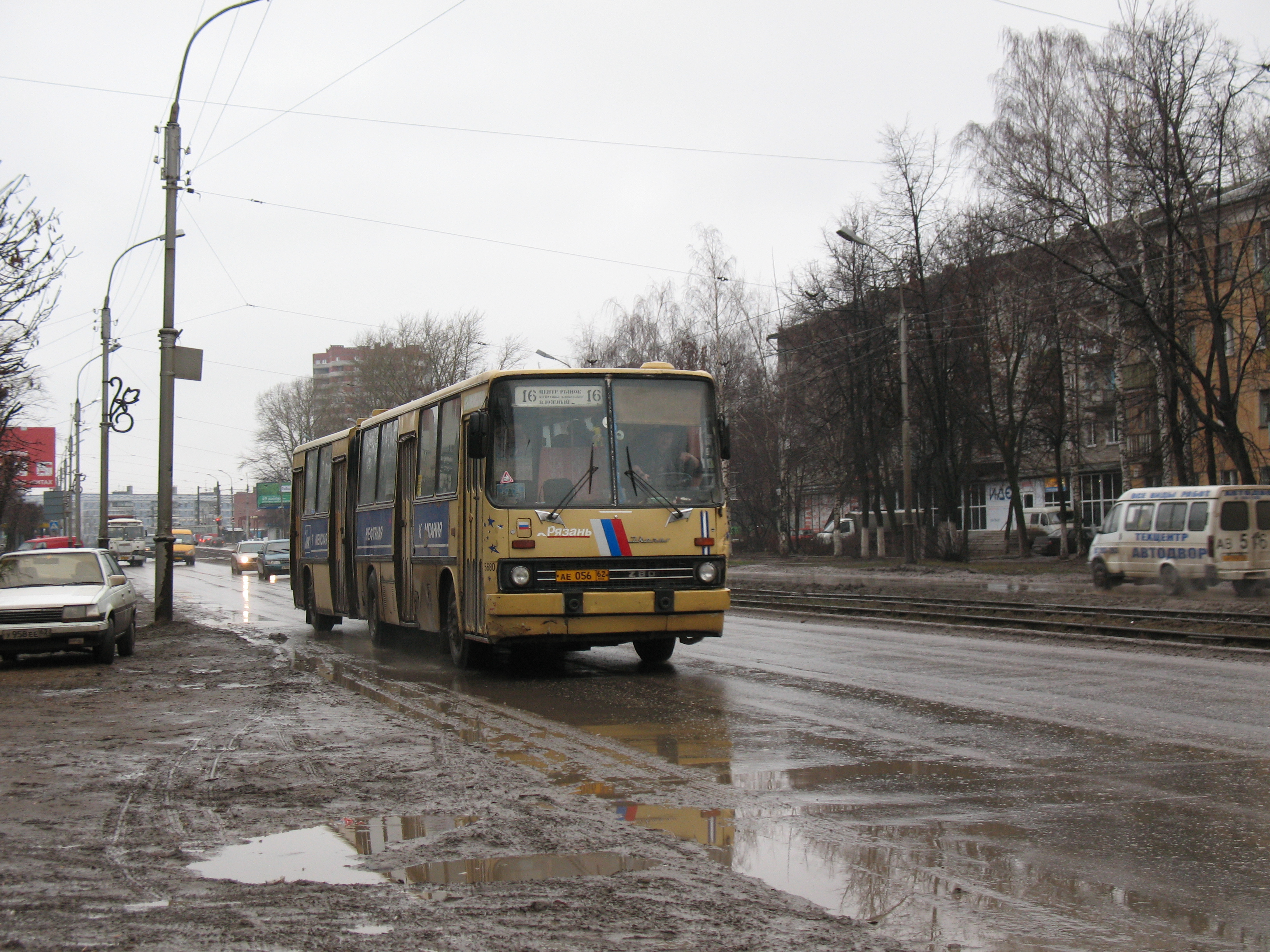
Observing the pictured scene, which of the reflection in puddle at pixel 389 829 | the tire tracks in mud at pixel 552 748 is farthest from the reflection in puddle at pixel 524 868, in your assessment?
the tire tracks in mud at pixel 552 748

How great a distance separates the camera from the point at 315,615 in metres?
21.4

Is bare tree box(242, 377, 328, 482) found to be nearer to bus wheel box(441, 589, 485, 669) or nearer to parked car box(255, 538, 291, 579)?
parked car box(255, 538, 291, 579)

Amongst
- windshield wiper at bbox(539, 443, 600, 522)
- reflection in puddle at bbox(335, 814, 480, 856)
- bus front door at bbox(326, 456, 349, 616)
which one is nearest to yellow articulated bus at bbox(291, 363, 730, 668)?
windshield wiper at bbox(539, 443, 600, 522)

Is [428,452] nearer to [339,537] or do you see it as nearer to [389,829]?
[339,537]

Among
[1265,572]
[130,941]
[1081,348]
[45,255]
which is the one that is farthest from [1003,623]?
[1081,348]

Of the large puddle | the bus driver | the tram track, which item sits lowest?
Result: the tram track

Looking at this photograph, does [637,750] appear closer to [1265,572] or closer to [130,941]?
[130,941]

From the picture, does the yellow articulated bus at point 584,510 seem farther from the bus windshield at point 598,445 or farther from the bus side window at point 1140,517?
the bus side window at point 1140,517

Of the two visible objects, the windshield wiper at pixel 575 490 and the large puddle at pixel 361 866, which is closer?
the large puddle at pixel 361 866

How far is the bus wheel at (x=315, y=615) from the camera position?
2111 cm

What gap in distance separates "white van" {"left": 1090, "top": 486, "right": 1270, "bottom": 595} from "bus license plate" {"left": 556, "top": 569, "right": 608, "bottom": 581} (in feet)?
52.1

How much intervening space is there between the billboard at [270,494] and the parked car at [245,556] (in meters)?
42.6

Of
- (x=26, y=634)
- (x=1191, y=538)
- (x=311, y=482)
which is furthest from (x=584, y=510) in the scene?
(x=1191, y=538)

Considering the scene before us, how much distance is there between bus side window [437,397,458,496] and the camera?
13.5 m
